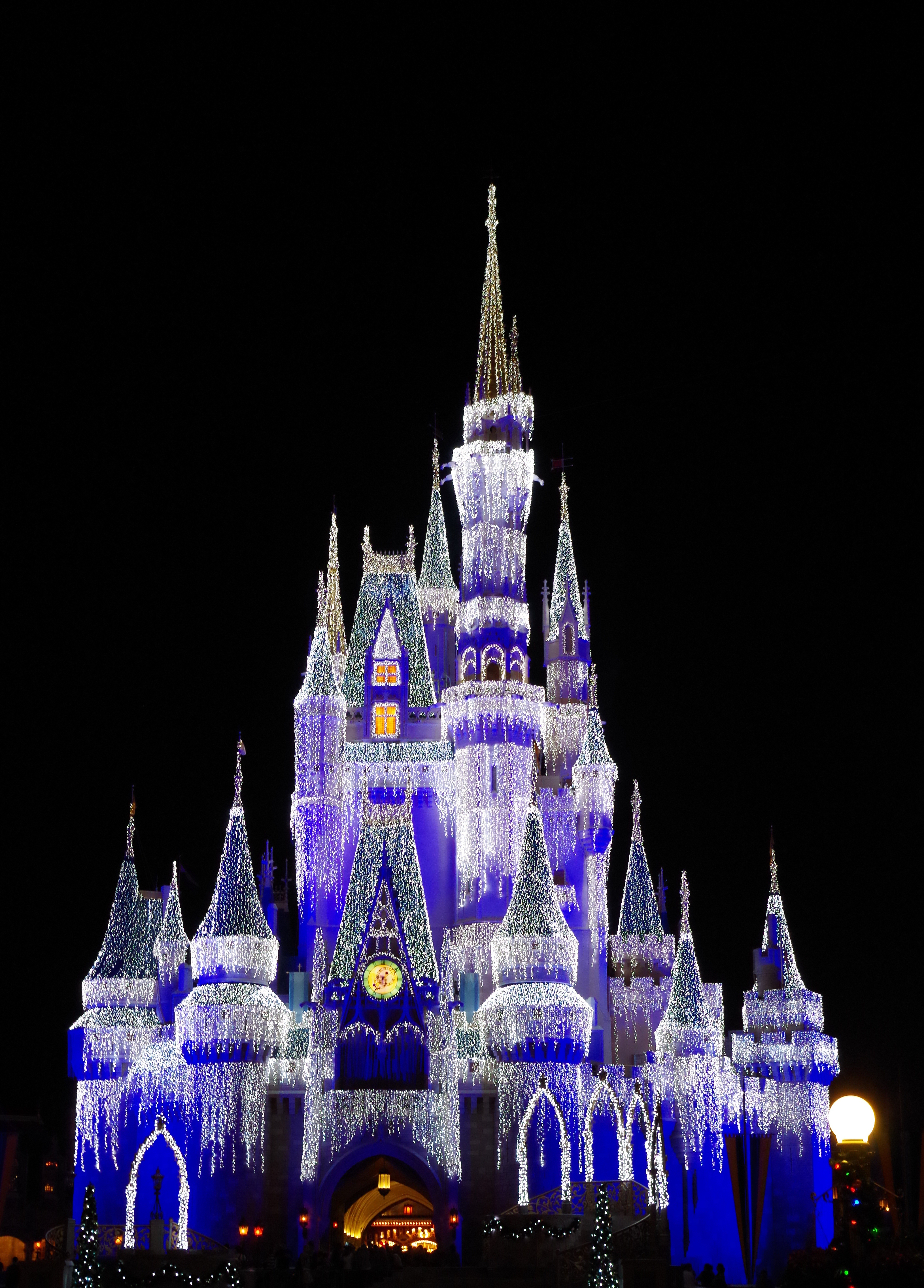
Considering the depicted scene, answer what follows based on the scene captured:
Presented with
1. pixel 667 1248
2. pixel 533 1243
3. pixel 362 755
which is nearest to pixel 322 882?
pixel 362 755

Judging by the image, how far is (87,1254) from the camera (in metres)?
26.9

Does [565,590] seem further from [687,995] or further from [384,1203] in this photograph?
[384,1203]

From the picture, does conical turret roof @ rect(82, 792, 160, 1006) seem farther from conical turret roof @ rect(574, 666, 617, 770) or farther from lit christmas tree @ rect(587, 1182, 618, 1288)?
lit christmas tree @ rect(587, 1182, 618, 1288)

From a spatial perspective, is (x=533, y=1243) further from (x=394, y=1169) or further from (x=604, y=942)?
(x=604, y=942)

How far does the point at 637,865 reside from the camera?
167 feet

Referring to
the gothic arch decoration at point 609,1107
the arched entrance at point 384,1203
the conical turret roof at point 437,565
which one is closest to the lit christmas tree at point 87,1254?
the arched entrance at point 384,1203

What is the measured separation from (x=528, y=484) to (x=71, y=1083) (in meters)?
34.6

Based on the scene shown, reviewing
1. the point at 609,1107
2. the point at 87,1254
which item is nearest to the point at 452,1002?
the point at 609,1107

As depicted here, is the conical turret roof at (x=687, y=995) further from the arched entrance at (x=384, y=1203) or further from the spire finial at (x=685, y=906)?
the arched entrance at (x=384, y=1203)

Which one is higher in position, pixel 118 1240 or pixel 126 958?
pixel 126 958

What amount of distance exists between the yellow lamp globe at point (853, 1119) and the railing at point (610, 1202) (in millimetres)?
18009

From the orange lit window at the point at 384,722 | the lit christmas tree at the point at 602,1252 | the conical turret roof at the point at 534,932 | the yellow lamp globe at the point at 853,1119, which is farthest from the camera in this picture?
the orange lit window at the point at 384,722

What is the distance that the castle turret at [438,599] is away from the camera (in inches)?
2144

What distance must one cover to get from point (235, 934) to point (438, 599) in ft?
51.1
